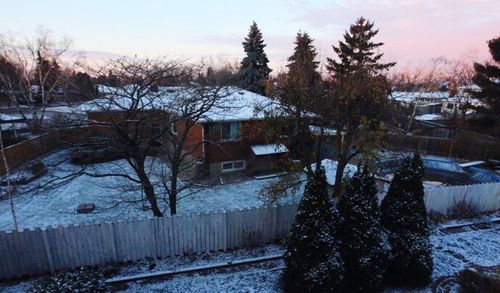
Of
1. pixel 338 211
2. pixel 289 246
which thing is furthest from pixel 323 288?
pixel 338 211

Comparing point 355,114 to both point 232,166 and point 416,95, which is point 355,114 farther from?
point 416,95

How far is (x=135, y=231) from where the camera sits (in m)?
9.92

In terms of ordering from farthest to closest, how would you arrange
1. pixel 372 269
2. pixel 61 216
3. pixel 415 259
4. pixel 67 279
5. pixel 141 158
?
pixel 61 216, pixel 141 158, pixel 415 259, pixel 372 269, pixel 67 279

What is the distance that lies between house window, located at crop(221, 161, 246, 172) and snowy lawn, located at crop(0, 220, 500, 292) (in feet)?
36.2

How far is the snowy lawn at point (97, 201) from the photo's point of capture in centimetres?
1506

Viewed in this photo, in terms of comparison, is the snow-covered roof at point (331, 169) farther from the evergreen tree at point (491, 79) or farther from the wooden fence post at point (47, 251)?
the wooden fence post at point (47, 251)

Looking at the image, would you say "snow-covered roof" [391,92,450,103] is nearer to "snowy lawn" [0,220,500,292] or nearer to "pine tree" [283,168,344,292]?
"snowy lawn" [0,220,500,292]

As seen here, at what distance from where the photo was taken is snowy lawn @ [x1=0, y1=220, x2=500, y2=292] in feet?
28.9

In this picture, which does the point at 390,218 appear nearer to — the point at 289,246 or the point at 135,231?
the point at 289,246

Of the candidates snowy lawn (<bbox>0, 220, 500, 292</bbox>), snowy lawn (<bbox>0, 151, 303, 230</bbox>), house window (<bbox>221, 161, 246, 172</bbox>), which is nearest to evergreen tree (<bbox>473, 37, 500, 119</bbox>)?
snowy lawn (<bbox>0, 220, 500, 292</bbox>)

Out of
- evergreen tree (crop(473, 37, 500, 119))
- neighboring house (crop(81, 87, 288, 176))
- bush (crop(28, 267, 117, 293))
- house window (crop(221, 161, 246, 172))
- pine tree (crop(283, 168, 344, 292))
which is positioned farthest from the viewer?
evergreen tree (crop(473, 37, 500, 119))

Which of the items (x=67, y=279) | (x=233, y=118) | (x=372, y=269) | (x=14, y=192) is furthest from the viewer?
(x=233, y=118)

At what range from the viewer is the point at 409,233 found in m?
8.84

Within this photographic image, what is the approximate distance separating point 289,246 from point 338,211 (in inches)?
65.4
